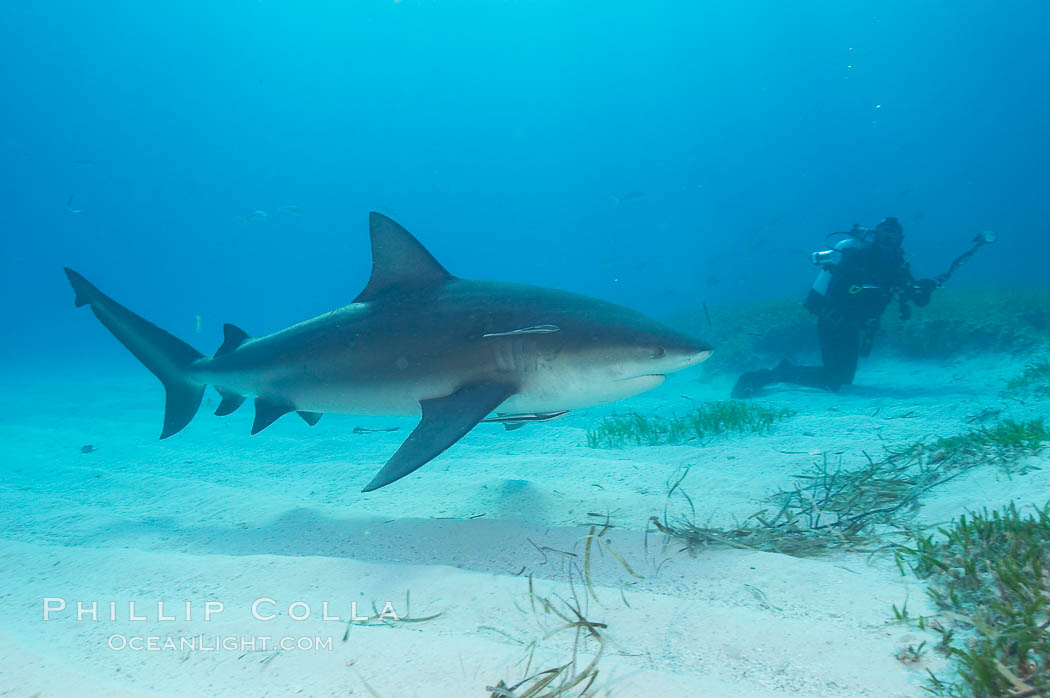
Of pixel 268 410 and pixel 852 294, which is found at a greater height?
pixel 852 294

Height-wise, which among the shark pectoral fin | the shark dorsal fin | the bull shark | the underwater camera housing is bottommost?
the shark pectoral fin

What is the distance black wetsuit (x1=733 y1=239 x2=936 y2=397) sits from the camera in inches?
366

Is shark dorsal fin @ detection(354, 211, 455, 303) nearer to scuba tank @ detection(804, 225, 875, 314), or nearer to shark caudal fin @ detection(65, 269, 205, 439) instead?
shark caudal fin @ detection(65, 269, 205, 439)

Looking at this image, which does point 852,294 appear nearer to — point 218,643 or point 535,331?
point 535,331

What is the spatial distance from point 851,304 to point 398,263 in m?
9.02

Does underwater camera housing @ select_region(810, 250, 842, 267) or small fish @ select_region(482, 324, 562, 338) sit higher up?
underwater camera housing @ select_region(810, 250, 842, 267)

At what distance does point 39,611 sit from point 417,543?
2.08 m

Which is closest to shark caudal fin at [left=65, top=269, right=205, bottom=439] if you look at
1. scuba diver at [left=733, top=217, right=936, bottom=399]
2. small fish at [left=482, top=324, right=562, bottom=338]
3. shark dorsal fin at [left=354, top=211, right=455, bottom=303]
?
shark dorsal fin at [left=354, top=211, right=455, bottom=303]

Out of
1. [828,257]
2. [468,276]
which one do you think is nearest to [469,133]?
[468,276]

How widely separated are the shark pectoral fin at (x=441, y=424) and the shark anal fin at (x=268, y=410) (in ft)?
5.11

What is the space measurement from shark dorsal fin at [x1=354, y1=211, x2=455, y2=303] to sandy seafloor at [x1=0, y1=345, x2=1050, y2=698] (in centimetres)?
192

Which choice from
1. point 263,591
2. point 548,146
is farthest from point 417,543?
point 548,146

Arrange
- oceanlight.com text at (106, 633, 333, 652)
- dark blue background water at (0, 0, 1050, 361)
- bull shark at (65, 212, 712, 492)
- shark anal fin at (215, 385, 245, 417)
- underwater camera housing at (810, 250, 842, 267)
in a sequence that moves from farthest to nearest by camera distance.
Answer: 1. dark blue background water at (0, 0, 1050, 361)
2. underwater camera housing at (810, 250, 842, 267)
3. shark anal fin at (215, 385, 245, 417)
4. bull shark at (65, 212, 712, 492)
5. oceanlight.com text at (106, 633, 333, 652)

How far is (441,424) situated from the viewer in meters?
3.33
